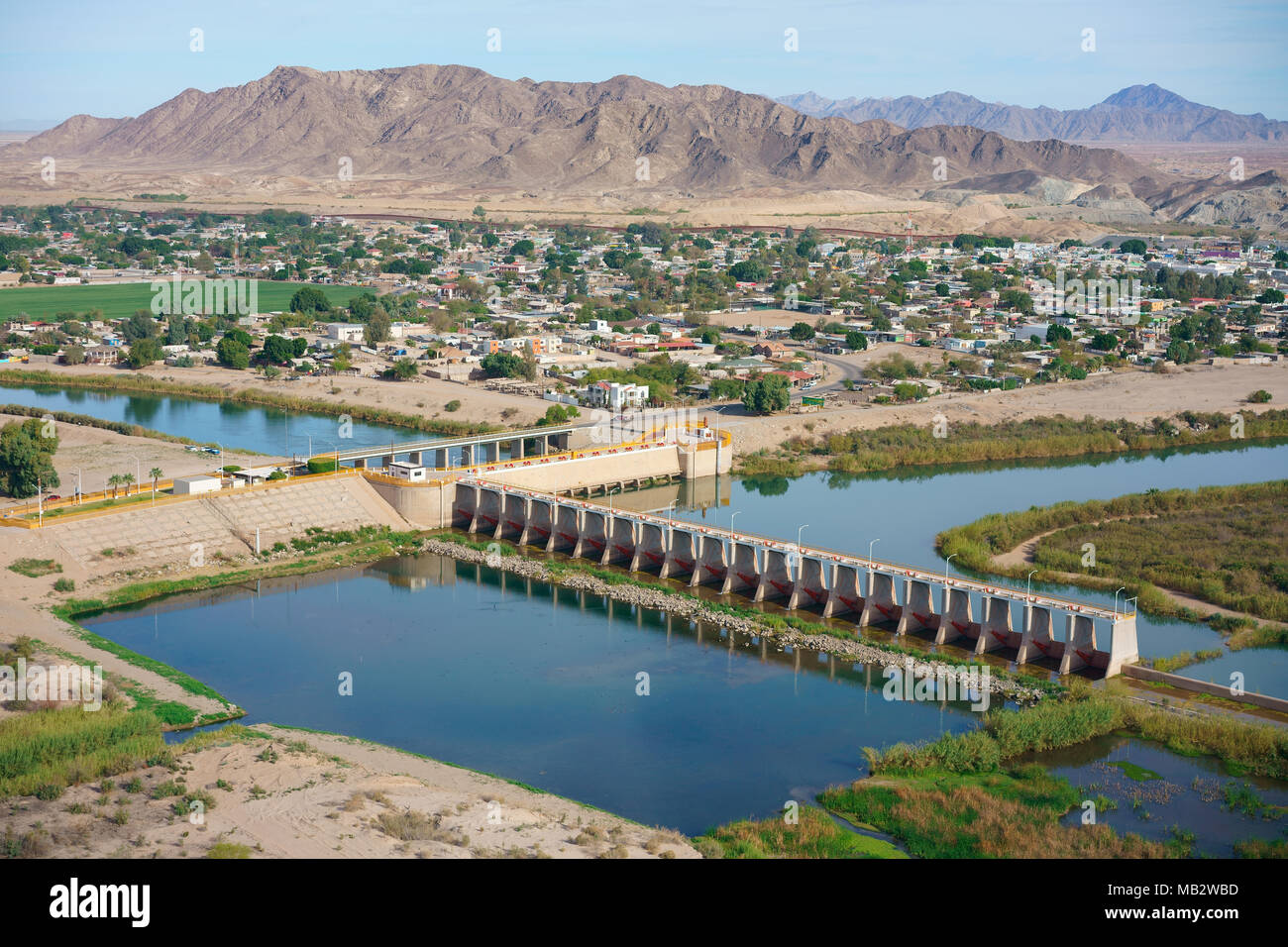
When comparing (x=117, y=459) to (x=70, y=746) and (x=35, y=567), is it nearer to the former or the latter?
(x=35, y=567)

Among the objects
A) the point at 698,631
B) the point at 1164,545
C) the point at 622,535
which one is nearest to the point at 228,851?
the point at 698,631

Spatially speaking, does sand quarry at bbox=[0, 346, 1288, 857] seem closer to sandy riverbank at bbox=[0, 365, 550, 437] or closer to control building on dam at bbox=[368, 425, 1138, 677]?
control building on dam at bbox=[368, 425, 1138, 677]

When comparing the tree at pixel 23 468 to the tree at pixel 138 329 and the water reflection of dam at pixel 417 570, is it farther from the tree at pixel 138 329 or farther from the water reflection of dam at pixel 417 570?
the tree at pixel 138 329

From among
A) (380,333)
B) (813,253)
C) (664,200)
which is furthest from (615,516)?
(664,200)

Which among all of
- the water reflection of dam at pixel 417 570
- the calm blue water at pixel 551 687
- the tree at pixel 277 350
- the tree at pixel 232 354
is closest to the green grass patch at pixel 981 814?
the calm blue water at pixel 551 687

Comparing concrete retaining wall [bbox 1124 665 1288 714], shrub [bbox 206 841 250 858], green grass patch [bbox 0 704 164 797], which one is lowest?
concrete retaining wall [bbox 1124 665 1288 714]

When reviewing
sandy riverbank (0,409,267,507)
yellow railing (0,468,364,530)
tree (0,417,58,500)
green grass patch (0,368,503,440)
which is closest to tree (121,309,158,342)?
green grass patch (0,368,503,440)
